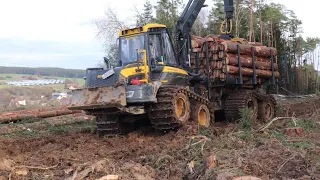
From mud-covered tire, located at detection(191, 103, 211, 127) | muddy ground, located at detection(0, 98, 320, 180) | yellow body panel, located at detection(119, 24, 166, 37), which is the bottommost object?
muddy ground, located at detection(0, 98, 320, 180)

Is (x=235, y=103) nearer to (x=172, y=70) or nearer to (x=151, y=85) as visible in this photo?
(x=172, y=70)

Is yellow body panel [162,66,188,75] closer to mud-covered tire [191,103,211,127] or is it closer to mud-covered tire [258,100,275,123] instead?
mud-covered tire [191,103,211,127]

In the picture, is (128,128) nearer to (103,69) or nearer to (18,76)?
(103,69)

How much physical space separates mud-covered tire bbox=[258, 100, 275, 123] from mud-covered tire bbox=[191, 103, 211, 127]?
3471mm

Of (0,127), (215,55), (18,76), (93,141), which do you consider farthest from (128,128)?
(18,76)

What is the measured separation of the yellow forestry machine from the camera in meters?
9.55

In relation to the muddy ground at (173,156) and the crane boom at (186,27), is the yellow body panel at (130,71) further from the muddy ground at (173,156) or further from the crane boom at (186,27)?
the crane boom at (186,27)

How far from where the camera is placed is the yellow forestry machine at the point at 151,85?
955 centimetres

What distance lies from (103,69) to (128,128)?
5.73ft

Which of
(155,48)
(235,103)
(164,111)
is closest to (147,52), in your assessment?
(155,48)

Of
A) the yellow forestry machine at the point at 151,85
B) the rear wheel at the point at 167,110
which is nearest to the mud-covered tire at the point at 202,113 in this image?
the yellow forestry machine at the point at 151,85

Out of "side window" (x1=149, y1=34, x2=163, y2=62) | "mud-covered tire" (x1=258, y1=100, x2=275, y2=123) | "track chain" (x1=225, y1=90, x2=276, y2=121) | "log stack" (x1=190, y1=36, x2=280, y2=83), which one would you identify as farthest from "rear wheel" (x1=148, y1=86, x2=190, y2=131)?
"mud-covered tire" (x1=258, y1=100, x2=275, y2=123)

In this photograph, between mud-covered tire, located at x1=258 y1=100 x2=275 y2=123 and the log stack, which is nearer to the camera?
the log stack

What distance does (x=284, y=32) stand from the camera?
40094 mm
